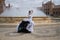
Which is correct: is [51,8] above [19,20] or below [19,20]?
above

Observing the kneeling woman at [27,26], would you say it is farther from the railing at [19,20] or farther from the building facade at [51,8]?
the building facade at [51,8]

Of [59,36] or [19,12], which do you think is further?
[19,12]

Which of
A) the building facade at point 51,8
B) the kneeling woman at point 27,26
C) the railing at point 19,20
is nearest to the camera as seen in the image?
the kneeling woman at point 27,26

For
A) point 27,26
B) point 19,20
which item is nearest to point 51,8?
point 19,20

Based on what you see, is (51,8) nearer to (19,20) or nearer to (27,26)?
(19,20)

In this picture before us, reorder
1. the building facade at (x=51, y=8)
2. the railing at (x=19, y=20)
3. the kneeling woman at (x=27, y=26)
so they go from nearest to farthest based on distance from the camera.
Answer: the kneeling woman at (x=27, y=26)
the railing at (x=19, y=20)
the building facade at (x=51, y=8)

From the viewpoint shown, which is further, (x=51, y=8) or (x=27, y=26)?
(x=51, y=8)

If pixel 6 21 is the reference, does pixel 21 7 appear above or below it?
above

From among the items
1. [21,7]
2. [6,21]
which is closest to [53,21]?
[21,7]

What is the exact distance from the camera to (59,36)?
23.4 ft

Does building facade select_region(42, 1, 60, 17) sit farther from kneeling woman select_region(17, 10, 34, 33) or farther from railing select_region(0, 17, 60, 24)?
kneeling woman select_region(17, 10, 34, 33)

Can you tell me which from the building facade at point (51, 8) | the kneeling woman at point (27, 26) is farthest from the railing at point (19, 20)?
the kneeling woman at point (27, 26)

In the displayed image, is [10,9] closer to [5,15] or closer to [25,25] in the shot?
[5,15]

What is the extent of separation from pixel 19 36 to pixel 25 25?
79cm
